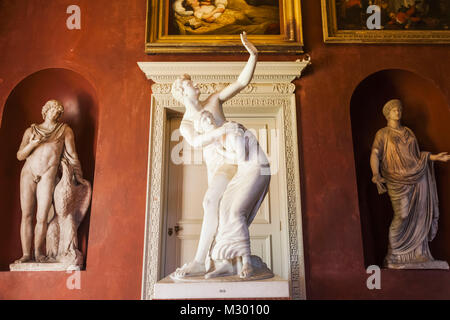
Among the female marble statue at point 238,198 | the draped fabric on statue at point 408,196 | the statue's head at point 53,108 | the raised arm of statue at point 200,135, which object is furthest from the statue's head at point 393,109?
the statue's head at point 53,108

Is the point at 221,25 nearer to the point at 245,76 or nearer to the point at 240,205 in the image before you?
the point at 245,76

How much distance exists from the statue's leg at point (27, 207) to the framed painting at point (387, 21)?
4.02 meters

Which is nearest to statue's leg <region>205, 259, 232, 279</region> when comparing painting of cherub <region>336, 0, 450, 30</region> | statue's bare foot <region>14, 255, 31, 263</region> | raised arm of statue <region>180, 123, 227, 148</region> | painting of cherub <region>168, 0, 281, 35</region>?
raised arm of statue <region>180, 123, 227, 148</region>

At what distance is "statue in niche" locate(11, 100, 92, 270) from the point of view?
14.4 feet

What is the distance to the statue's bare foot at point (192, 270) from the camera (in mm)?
2566

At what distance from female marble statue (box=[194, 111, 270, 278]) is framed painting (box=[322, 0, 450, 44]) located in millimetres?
2932

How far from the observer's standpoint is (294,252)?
14.2 feet

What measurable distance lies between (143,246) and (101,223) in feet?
1.82

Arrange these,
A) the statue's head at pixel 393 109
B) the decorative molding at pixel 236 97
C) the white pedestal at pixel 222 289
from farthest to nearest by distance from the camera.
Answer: the statue's head at pixel 393 109 < the decorative molding at pixel 236 97 < the white pedestal at pixel 222 289

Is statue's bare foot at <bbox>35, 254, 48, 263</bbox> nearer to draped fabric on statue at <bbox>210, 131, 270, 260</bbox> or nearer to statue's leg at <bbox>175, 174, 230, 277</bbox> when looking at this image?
statue's leg at <bbox>175, 174, 230, 277</bbox>

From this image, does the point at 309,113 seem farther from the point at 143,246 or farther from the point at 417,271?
the point at 143,246

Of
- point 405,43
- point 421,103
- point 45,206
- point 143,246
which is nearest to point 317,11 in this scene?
point 405,43

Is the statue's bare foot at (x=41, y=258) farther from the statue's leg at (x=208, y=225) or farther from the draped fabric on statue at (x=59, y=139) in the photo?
the statue's leg at (x=208, y=225)

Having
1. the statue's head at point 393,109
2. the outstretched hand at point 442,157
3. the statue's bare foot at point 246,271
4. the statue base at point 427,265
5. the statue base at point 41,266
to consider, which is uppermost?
the statue's head at point 393,109
